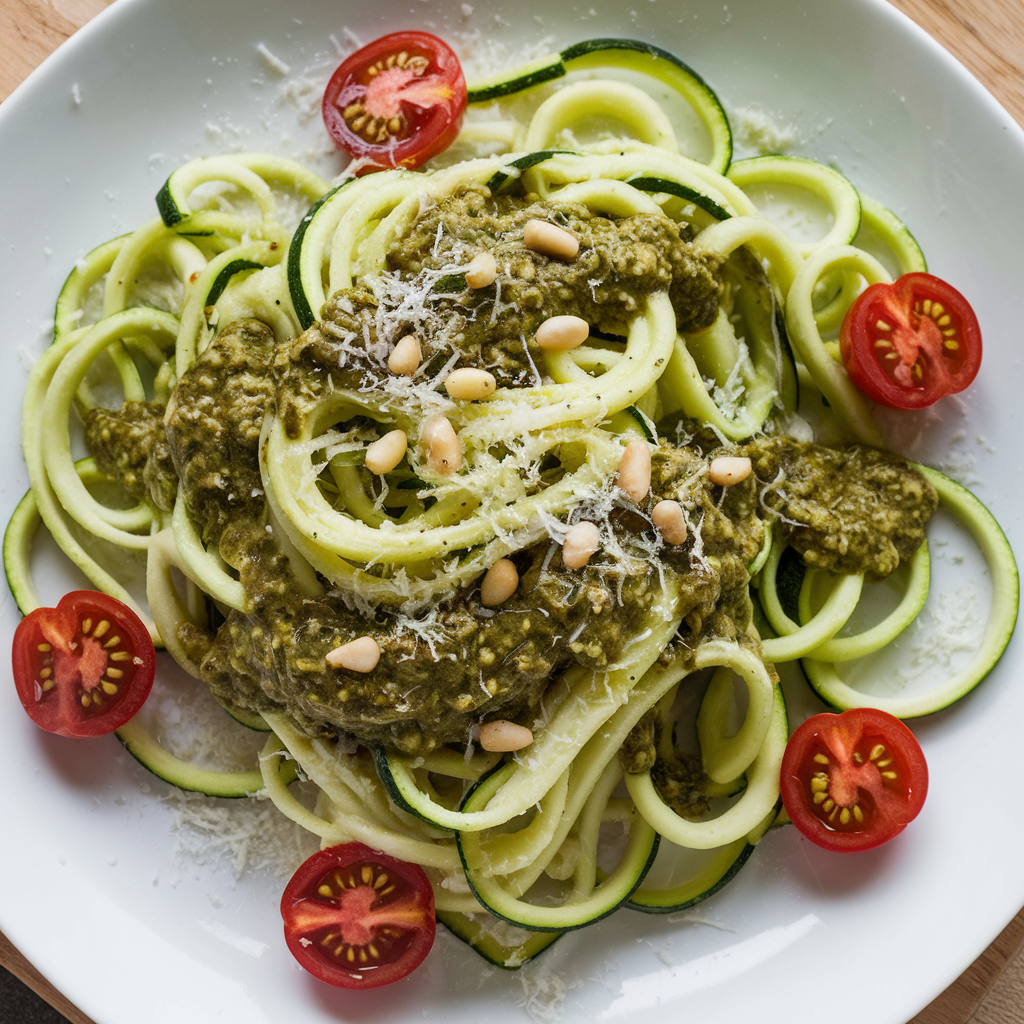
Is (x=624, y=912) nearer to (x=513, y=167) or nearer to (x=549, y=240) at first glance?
(x=549, y=240)

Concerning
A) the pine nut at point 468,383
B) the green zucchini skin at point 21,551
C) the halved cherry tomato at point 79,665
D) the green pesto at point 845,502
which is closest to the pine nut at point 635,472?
the pine nut at point 468,383

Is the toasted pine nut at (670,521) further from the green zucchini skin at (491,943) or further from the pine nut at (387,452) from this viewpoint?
the green zucchini skin at (491,943)

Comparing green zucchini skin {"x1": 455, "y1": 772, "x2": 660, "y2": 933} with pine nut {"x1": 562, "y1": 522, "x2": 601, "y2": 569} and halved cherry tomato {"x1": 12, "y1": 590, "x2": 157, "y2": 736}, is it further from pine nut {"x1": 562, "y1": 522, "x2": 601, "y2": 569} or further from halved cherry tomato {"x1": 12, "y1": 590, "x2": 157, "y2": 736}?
halved cherry tomato {"x1": 12, "y1": 590, "x2": 157, "y2": 736}

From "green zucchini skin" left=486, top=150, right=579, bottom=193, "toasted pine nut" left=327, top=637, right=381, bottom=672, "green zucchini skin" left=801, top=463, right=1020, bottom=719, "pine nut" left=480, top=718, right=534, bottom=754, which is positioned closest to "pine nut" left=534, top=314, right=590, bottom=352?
"green zucchini skin" left=486, top=150, right=579, bottom=193

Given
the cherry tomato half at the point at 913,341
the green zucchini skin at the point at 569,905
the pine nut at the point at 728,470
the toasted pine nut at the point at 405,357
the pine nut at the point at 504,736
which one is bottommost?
the green zucchini skin at the point at 569,905

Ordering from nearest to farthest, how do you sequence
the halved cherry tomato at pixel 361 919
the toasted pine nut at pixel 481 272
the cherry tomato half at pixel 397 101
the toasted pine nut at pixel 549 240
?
the toasted pine nut at pixel 481 272 < the toasted pine nut at pixel 549 240 < the halved cherry tomato at pixel 361 919 < the cherry tomato half at pixel 397 101

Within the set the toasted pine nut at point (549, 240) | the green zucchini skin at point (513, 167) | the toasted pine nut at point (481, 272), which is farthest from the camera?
the green zucchini skin at point (513, 167)
